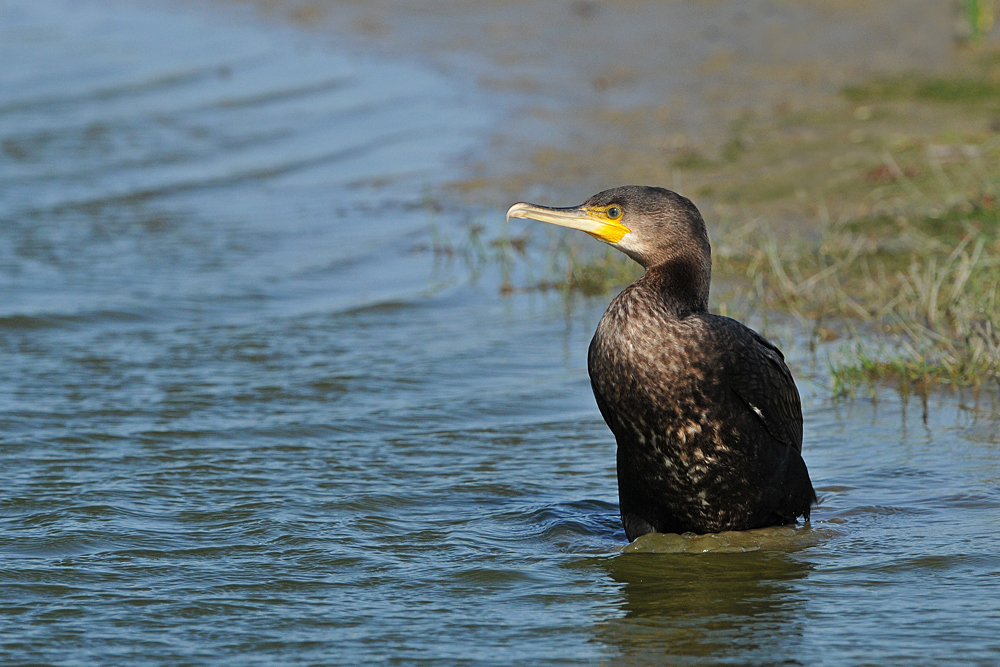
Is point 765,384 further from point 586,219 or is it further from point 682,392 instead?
point 586,219

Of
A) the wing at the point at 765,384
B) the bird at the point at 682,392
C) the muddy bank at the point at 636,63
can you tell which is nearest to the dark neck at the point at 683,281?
the bird at the point at 682,392

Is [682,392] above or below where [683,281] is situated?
below

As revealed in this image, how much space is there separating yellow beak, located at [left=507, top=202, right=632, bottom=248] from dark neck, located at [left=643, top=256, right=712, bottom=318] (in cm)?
19

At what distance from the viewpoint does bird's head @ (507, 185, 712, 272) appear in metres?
4.73

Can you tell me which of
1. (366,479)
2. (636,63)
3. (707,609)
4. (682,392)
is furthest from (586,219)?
(636,63)

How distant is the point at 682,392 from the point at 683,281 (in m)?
0.44

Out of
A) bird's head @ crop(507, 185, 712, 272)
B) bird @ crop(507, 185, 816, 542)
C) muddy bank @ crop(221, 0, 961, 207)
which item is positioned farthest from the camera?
muddy bank @ crop(221, 0, 961, 207)

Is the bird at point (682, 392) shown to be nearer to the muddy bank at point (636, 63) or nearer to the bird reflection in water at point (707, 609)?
the bird reflection in water at point (707, 609)

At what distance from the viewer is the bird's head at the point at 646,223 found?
473 centimetres

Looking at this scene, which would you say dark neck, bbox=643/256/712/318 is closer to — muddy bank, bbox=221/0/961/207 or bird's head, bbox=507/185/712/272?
bird's head, bbox=507/185/712/272

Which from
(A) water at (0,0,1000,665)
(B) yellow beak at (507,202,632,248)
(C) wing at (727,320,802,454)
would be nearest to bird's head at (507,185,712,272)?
(B) yellow beak at (507,202,632,248)

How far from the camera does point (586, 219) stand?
484 centimetres

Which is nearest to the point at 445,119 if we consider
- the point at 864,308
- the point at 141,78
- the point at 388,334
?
the point at 141,78

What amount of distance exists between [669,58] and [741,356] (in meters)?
9.61
